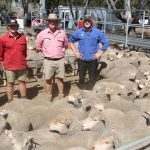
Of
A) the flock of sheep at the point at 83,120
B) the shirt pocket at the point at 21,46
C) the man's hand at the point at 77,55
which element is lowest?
the flock of sheep at the point at 83,120

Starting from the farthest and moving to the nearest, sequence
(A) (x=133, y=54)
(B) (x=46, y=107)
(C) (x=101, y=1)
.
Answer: (C) (x=101, y=1) < (A) (x=133, y=54) < (B) (x=46, y=107)

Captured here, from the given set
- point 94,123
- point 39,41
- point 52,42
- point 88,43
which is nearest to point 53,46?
point 52,42

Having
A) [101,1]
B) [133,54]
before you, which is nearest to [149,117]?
[133,54]

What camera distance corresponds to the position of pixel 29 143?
4855 millimetres

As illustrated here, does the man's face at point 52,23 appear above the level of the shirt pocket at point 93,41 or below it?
above

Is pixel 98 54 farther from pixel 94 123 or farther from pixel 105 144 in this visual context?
pixel 105 144

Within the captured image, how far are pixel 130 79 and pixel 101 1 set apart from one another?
37.2m

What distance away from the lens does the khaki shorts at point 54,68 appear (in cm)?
755

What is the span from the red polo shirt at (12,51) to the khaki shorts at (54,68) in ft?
1.89

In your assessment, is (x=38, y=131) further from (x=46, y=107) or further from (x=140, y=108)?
(x=140, y=108)

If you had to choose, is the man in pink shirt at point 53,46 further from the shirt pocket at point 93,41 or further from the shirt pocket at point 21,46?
the shirt pocket at point 93,41

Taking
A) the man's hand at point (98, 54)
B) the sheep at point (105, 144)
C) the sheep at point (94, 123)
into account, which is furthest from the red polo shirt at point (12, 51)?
the sheep at point (105, 144)

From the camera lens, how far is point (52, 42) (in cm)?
734

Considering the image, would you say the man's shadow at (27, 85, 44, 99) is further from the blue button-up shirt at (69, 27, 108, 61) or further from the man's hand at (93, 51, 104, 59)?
the man's hand at (93, 51, 104, 59)
